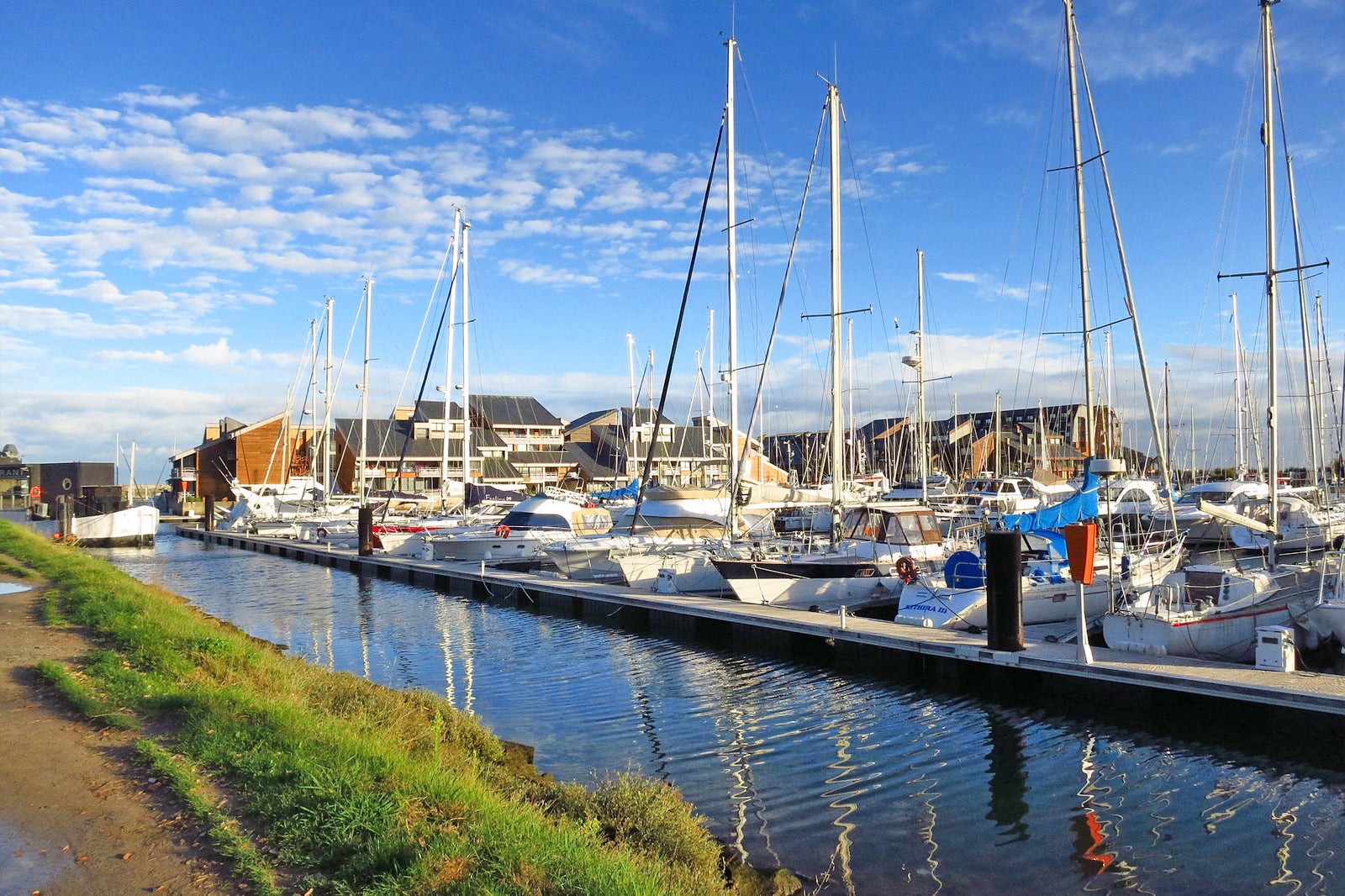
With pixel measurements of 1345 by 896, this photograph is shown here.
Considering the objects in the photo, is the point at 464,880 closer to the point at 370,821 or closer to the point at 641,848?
the point at 370,821

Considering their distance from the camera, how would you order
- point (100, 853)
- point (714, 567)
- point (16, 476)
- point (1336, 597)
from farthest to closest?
point (16, 476) → point (714, 567) → point (1336, 597) → point (100, 853)

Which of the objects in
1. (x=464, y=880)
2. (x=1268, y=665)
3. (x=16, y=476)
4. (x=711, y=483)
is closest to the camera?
(x=464, y=880)

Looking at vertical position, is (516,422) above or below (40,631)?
above

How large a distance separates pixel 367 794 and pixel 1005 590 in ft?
39.8

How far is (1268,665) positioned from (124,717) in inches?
629

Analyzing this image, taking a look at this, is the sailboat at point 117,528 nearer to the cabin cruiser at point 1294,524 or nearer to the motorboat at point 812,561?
the motorboat at point 812,561

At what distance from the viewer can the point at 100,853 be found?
6.98 metres

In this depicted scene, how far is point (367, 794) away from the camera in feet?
25.0

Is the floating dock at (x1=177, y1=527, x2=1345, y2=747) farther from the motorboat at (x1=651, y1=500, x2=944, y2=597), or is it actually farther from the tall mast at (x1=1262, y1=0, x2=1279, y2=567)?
the tall mast at (x1=1262, y1=0, x2=1279, y2=567)

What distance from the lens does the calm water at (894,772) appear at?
9.47 metres

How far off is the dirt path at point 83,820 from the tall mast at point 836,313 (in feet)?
60.5

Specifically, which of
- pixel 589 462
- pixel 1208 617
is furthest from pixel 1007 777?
pixel 589 462

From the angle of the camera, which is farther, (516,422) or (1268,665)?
(516,422)

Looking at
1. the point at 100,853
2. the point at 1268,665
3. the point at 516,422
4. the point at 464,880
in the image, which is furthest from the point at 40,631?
the point at 516,422
